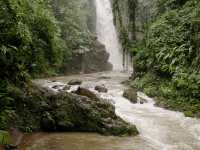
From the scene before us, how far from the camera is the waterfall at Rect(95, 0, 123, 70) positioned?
4128 centimetres

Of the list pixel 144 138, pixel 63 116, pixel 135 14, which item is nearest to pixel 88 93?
pixel 63 116

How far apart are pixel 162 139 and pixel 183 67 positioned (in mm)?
5904

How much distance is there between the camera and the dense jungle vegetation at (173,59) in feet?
44.2

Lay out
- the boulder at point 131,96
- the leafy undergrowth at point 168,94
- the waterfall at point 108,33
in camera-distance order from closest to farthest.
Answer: the leafy undergrowth at point 168,94 → the boulder at point 131,96 → the waterfall at point 108,33

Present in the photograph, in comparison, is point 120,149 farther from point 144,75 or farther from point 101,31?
point 101,31

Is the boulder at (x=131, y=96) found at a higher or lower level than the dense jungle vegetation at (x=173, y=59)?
lower

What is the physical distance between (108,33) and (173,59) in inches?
1107

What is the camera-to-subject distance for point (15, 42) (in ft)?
32.6

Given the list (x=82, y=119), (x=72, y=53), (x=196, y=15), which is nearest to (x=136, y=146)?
(x=82, y=119)

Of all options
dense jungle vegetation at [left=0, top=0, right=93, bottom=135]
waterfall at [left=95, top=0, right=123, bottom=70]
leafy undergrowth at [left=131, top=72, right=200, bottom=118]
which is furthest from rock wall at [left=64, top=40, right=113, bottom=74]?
leafy undergrowth at [left=131, top=72, right=200, bottom=118]

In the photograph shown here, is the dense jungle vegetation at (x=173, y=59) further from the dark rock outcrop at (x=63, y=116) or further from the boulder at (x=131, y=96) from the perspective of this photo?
the dark rock outcrop at (x=63, y=116)

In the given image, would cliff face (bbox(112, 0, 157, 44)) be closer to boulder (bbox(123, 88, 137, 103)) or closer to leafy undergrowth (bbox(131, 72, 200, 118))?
leafy undergrowth (bbox(131, 72, 200, 118))

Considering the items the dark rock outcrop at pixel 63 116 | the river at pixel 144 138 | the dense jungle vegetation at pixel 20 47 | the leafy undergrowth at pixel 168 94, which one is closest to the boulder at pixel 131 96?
the leafy undergrowth at pixel 168 94

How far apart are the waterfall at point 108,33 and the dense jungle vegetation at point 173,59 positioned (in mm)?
19613
